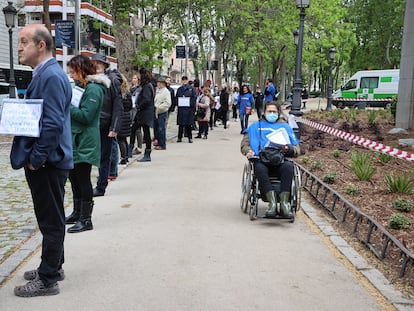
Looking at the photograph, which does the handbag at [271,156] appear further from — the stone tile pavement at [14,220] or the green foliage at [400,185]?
the stone tile pavement at [14,220]

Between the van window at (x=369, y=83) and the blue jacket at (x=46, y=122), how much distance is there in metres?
39.1

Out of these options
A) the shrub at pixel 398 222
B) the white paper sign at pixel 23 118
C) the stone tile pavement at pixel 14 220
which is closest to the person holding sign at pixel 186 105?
the stone tile pavement at pixel 14 220

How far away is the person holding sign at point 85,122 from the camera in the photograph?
5.40 metres

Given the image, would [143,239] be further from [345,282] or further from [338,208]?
[338,208]

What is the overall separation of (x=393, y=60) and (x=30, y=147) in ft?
167

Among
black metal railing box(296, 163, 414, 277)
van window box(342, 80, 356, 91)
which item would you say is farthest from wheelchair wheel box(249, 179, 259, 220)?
van window box(342, 80, 356, 91)

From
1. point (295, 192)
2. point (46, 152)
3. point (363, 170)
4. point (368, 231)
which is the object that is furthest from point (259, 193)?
point (46, 152)

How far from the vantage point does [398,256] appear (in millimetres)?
5121

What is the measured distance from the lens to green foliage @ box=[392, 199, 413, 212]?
262 inches

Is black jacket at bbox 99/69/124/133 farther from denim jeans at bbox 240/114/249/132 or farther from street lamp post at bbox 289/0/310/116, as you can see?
denim jeans at bbox 240/114/249/132

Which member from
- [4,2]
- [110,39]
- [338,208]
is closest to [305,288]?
[338,208]

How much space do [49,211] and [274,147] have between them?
3.31 m

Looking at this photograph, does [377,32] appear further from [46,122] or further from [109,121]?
[46,122]

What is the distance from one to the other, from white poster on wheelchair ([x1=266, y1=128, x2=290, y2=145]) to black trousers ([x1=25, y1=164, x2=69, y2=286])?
3155mm
